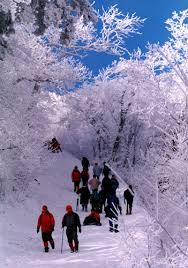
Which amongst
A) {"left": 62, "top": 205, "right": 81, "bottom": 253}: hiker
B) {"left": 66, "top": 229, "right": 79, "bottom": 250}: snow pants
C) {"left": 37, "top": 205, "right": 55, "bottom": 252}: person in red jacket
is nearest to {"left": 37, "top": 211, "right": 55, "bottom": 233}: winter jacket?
{"left": 37, "top": 205, "right": 55, "bottom": 252}: person in red jacket

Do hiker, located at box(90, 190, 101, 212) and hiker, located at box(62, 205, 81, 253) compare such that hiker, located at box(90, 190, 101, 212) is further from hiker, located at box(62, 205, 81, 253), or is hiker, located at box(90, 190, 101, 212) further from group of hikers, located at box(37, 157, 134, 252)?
hiker, located at box(62, 205, 81, 253)

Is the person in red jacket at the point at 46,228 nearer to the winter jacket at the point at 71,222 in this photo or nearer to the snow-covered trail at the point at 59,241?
the snow-covered trail at the point at 59,241

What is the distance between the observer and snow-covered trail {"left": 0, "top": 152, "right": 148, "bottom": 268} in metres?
8.63

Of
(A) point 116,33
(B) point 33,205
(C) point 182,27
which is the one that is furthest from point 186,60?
(B) point 33,205

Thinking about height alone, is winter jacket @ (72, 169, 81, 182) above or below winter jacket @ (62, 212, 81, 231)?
above

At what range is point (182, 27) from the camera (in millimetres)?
26812

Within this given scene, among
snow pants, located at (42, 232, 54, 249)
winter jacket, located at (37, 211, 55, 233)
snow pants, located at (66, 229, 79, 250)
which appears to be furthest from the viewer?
winter jacket, located at (37, 211, 55, 233)

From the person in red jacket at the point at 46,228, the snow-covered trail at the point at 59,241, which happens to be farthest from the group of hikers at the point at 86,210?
the snow-covered trail at the point at 59,241

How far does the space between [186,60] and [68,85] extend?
294 inches

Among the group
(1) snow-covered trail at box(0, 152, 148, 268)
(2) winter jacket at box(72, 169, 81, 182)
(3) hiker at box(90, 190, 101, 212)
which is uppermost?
(2) winter jacket at box(72, 169, 81, 182)

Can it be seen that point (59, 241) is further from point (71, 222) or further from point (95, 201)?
point (95, 201)

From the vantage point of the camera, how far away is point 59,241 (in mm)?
16250

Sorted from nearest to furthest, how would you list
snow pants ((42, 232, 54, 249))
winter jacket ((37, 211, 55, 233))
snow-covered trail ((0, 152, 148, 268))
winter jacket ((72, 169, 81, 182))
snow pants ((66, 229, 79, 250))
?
snow-covered trail ((0, 152, 148, 268))
snow pants ((66, 229, 79, 250))
snow pants ((42, 232, 54, 249))
winter jacket ((37, 211, 55, 233))
winter jacket ((72, 169, 81, 182))

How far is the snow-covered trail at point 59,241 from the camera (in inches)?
340
